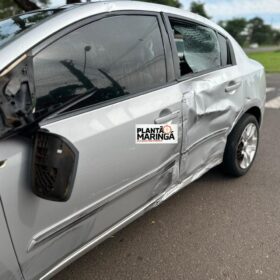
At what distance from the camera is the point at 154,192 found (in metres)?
2.16

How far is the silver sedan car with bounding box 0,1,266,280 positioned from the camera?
1.35 m

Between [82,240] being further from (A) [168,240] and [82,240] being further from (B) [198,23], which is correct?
(B) [198,23]

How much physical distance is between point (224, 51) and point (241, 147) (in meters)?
0.97

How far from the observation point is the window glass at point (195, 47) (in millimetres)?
2322

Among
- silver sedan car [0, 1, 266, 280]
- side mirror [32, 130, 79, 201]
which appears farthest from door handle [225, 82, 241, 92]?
side mirror [32, 130, 79, 201]

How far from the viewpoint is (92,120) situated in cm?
162

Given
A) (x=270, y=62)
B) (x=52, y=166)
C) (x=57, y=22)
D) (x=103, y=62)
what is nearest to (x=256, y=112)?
(x=103, y=62)

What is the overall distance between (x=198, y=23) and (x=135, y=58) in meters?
0.97

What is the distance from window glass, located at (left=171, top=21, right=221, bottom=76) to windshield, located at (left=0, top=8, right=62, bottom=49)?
0.96 meters

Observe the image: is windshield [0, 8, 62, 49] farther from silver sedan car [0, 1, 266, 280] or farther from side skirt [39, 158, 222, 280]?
side skirt [39, 158, 222, 280]

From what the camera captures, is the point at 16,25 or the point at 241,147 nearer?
the point at 16,25

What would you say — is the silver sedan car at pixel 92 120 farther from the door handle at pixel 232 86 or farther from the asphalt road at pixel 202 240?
the asphalt road at pixel 202 240

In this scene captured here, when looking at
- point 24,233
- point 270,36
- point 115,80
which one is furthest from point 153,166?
point 270,36

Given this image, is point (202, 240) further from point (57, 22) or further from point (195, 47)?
point (57, 22)
